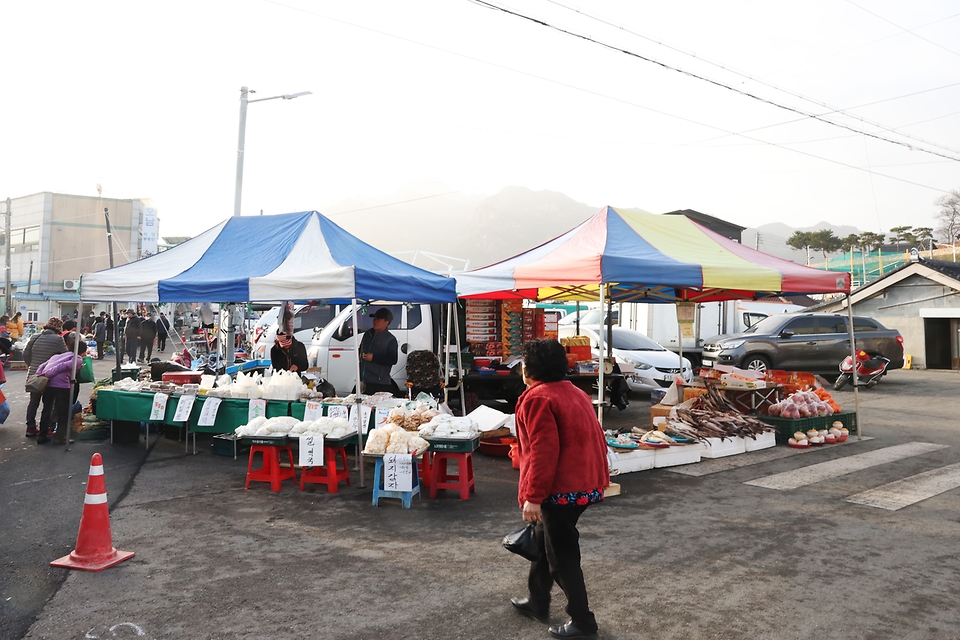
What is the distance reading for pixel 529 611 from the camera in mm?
4082

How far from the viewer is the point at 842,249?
62531mm

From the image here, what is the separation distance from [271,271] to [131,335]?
48.0 feet

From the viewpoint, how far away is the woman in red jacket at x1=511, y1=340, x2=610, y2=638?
12.2 ft

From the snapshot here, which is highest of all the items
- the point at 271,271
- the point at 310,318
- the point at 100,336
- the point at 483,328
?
the point at 271,271

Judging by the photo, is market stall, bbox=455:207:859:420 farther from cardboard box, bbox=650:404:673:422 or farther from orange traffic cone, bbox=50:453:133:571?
orange traffic cone, bbox=50:453:133:571

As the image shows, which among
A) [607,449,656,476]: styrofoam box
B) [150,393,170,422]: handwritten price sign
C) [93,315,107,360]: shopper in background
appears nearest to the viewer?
[607,449,656,476]: styrofoam box

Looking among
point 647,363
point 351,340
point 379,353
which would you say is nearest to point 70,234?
point 351,340

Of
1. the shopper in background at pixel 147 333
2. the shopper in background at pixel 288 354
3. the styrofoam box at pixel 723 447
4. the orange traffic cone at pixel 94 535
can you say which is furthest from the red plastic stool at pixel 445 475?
the shopper in background at pixel 147 333

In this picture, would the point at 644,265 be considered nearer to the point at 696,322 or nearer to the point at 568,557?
the point at 568,557

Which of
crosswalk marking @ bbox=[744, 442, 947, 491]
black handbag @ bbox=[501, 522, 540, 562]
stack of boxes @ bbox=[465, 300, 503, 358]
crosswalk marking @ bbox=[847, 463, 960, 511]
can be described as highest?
stack of boxes @ bbox=[465, 300, 503, 358]

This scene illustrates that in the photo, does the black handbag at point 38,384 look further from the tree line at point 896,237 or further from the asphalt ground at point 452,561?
the tree line at point 896,237

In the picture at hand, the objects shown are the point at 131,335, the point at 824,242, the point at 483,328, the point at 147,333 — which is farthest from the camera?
the point at 824,242

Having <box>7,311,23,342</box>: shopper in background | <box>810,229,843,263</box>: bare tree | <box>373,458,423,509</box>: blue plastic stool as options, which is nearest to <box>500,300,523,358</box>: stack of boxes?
<box>373,458,423,509</box>: blue plastic stool

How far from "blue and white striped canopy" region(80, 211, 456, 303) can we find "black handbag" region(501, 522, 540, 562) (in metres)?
3.98
